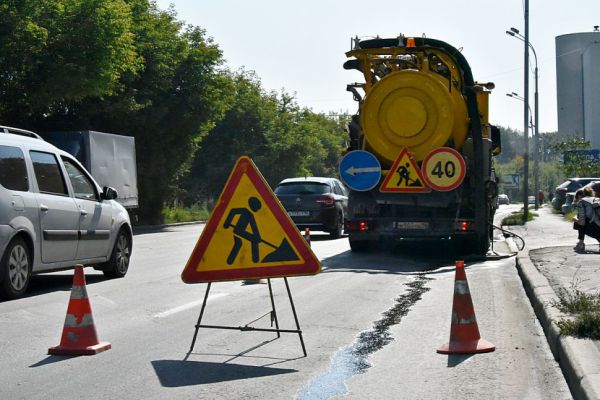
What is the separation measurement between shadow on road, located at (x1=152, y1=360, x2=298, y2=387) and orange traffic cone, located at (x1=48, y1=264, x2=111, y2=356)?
→ 689mm

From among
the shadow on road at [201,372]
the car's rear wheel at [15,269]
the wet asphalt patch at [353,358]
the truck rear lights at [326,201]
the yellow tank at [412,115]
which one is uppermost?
the yellow tank at [412,115]

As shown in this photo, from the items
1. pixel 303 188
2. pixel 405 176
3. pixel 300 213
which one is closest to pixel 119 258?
pixel 405 176

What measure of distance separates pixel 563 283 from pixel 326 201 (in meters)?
13.8

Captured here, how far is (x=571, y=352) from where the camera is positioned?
701 cm

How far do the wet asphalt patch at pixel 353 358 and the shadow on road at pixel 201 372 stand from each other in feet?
1.29

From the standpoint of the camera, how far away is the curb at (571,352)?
19.6ft

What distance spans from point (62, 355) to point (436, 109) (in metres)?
10.8

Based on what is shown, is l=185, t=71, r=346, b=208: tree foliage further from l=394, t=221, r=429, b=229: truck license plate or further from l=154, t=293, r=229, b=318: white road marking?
l=154, t=293, r=229, b=318: white road marking

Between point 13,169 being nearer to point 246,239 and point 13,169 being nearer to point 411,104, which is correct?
point 246,239

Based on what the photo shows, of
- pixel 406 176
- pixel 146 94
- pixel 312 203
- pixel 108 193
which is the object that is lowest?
pixel 312 203

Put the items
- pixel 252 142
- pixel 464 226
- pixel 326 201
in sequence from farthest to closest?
pixel 252 142 < pixel 326 201 < pixel 464 226

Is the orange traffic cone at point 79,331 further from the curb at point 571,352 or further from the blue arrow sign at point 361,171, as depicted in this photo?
the blue arrow sign at point 361,171

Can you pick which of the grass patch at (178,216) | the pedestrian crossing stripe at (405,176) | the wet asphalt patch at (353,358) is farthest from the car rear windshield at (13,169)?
the grass patch at (178,216)

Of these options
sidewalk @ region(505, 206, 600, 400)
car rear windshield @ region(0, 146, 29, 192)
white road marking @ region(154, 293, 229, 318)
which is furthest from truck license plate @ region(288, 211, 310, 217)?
car rear windshield @ region(0, 146, 29, 192)
